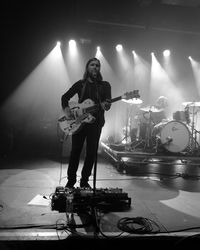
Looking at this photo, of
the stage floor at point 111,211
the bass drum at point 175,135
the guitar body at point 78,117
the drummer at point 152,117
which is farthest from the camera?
the drummer at point 152,117

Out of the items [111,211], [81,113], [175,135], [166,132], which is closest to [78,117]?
[81,113]

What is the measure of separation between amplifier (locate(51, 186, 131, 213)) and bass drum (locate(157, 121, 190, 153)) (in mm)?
3442

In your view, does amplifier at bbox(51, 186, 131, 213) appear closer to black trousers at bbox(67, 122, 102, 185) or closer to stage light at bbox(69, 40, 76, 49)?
black trousers at bbox(67, 122, 102, 185)

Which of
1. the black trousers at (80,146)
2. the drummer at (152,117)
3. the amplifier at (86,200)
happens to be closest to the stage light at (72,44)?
the drummer at (152,117)

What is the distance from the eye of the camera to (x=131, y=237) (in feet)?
7.20

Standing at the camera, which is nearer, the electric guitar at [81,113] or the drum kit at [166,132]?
the electric guitar at [81,113]

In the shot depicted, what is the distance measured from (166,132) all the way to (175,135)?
240 mm

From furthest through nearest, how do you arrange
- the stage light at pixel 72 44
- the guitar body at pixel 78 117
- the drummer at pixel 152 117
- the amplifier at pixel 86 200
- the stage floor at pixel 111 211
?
the stage light at pixel 72 44, the drummer at pixel 152 117, the guitar body at pixel 78 117, the amplifier at pixel 86 200, the stage floor at pixel 111 211

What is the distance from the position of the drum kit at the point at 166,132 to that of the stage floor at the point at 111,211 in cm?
96

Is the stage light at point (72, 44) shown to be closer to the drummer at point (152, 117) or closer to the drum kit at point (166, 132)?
the drum kit at point (166, 132)

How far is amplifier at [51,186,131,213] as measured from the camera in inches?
109

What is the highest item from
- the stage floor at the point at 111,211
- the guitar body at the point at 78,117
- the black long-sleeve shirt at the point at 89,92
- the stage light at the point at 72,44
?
the stage light at the point at 72,44

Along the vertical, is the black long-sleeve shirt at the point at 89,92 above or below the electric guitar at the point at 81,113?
above

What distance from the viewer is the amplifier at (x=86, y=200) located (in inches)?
109
